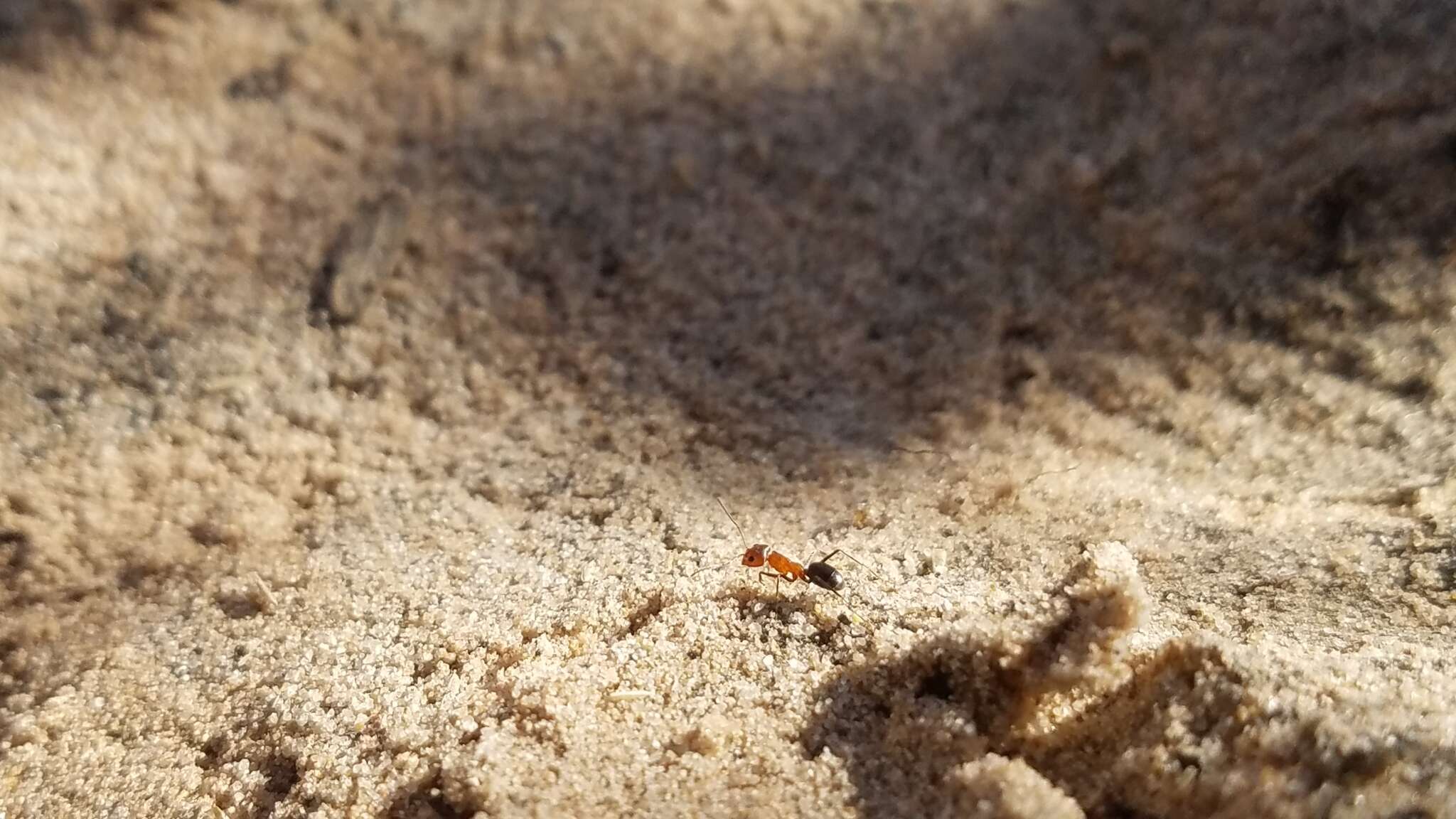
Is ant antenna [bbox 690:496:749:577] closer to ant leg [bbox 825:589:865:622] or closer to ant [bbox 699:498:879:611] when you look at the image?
ant [bbox 699:498:879:611]

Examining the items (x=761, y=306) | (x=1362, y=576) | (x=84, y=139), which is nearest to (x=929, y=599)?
(x=1362, y=576)

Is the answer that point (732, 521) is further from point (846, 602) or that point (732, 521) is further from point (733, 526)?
point (846, 602)

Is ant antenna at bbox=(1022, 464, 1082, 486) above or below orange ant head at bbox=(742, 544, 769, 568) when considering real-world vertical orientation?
above

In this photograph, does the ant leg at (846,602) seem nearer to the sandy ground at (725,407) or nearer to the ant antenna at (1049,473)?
the sandy ground at (725,407)

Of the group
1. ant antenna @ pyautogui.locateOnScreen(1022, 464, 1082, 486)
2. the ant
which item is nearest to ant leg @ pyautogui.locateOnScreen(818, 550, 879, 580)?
the ant

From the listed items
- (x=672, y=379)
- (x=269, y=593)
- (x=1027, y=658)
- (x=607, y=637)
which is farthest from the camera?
(x=672, y=379)

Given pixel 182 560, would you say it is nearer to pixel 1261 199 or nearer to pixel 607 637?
pixel 607 637

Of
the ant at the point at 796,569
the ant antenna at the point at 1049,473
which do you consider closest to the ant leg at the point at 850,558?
the ant at the point at 796,569

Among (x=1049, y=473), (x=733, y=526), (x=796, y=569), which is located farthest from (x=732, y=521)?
(x=1049, y=473)
